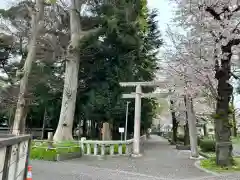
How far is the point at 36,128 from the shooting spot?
27078mm

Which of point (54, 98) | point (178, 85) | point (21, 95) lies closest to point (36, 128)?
point (54, 98)

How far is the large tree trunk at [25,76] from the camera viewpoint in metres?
12.0

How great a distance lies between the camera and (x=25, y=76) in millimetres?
12734

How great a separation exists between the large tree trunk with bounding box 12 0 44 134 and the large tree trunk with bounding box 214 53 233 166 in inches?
330

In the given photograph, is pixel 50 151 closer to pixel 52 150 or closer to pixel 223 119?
pixel 52 150

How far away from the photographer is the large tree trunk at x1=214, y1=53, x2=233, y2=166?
830cm

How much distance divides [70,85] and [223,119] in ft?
36.3

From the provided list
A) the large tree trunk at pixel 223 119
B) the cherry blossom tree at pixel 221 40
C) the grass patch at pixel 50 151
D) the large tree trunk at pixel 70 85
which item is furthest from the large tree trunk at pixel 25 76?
the large tree trunk at pixel 223 119

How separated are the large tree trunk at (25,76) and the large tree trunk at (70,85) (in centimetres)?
363

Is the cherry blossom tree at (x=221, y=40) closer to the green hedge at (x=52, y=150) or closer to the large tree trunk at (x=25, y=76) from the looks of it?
the green hedge at (x=52, y=150)

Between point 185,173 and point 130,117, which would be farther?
point 130,117

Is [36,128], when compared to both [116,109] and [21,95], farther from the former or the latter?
[21,95]

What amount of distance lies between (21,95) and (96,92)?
299 inches

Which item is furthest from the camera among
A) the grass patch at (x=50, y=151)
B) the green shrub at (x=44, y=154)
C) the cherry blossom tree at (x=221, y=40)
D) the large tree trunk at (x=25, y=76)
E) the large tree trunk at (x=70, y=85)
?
the large tree trunk at (x=70, y=85)
